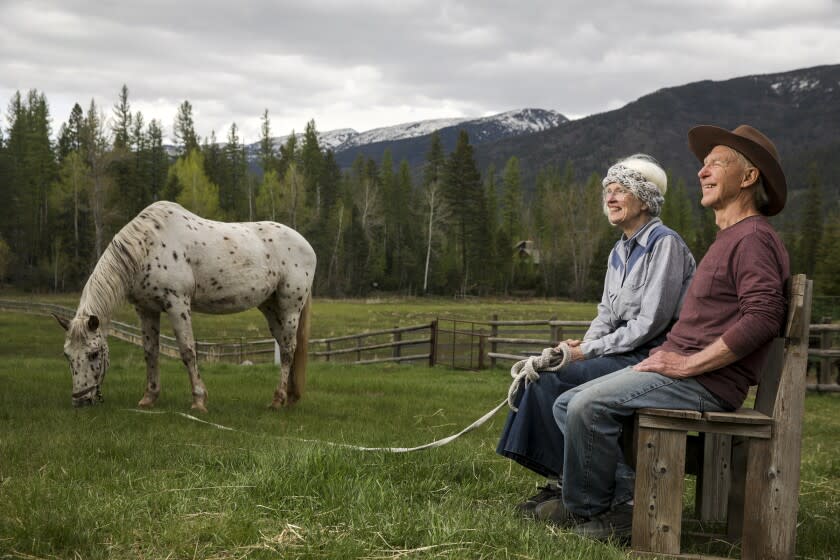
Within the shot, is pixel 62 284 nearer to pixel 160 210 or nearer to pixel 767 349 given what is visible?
pixel 160 210

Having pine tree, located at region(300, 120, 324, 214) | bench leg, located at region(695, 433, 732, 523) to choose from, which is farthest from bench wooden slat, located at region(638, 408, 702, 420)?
pine tree, located at region(300, 120, 324, 214)

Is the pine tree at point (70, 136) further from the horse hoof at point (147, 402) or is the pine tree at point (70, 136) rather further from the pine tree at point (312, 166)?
the horse hoof at point (147, 402)

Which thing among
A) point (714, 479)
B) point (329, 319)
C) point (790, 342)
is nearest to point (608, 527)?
point (714, 479)

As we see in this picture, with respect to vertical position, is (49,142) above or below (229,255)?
above

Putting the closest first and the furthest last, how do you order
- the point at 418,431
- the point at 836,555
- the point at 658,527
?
A: the point at 658,527 < the point at 836,555 < the point at 418,431

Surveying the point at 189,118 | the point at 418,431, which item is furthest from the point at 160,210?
the point at 189,118

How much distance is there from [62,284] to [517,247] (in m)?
43.5

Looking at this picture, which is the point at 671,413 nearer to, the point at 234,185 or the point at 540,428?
the point at 540,428

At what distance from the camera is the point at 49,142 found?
185 ft

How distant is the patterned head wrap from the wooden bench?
1018mm

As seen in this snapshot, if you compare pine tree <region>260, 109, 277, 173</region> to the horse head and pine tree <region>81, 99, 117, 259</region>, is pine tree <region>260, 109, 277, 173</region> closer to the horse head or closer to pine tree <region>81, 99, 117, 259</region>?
pine tree <region>81, 99, 117, 259</region>

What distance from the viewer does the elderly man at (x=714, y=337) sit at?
3076 mm

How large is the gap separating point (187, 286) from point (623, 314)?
4891 millimetres

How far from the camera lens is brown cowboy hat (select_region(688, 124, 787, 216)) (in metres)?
3.23
